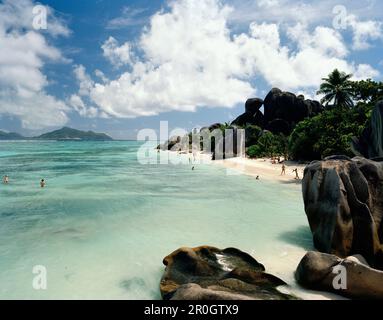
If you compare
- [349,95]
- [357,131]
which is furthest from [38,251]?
[349,95]

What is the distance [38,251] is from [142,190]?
45.2ft

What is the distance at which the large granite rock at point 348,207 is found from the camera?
906cm

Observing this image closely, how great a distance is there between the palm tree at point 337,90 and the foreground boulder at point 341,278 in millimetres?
39538

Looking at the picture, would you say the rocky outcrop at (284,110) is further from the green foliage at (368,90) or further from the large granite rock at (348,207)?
the large granite rock at (348,207)

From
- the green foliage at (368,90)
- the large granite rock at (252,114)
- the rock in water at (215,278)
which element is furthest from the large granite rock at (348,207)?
the large granite rock at (252,114)

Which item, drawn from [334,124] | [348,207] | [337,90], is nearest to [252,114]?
[337,90]

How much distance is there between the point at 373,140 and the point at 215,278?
16547 millimetres

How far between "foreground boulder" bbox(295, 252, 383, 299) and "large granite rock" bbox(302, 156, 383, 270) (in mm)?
1661

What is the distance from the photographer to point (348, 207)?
9.30 m

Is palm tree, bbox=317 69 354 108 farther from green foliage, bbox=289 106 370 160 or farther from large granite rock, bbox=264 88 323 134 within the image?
large granite rock, bbox=264 88 323 134

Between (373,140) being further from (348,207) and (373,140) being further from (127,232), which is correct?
(127,232)

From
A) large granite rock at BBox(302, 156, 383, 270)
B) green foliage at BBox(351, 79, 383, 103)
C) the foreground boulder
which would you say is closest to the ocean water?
the foreground boulder

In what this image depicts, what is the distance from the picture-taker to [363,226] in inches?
359
